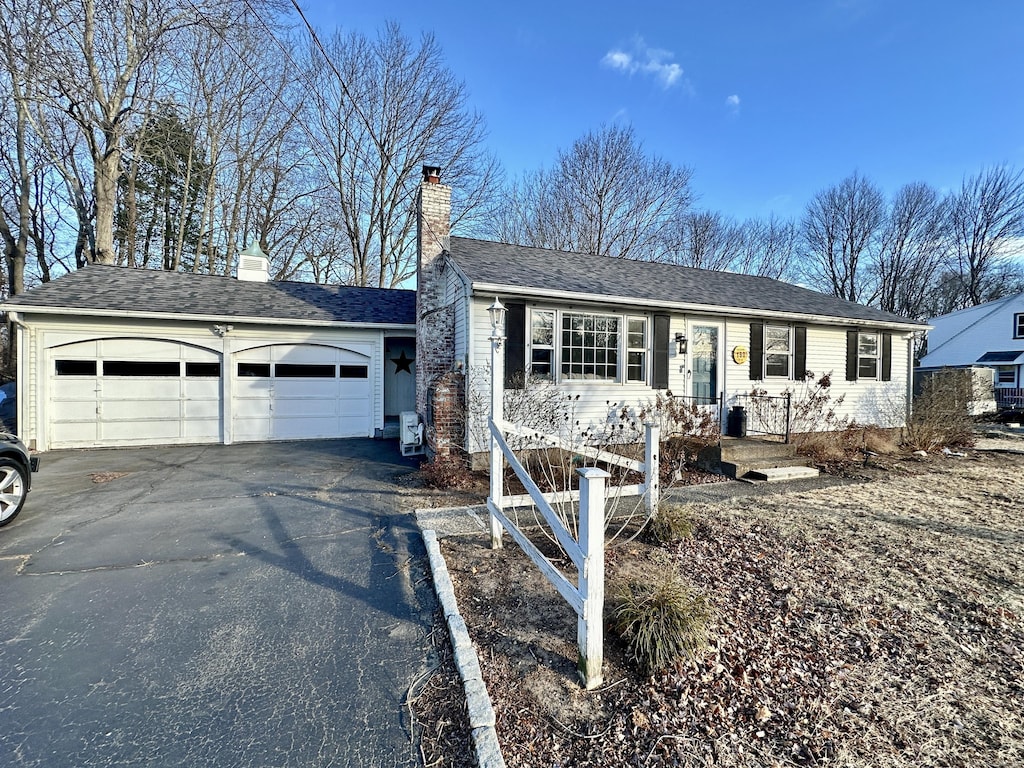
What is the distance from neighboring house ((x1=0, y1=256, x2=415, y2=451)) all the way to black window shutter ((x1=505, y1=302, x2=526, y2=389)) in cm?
431

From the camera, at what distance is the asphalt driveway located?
2.00 metres

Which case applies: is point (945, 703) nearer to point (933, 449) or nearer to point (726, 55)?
point (933, 449)

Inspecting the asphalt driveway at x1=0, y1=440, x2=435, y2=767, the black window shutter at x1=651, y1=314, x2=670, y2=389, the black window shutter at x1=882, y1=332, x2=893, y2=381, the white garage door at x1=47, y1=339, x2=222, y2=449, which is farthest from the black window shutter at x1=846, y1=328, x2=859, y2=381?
the white garage door at x1=47, y1=339, x2=222, y2=449

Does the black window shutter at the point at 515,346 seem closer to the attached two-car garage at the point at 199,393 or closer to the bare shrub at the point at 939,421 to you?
the attached two-car garage at the point at 199,393

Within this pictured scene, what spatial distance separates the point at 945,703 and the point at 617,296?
6.67 m

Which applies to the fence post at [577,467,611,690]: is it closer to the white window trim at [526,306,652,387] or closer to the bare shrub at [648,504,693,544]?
the bare shrub at [648,504,693,544]

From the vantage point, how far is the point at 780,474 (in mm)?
7000

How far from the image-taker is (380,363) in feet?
35.3

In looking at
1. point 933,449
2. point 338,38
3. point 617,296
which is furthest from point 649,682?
point 338,38

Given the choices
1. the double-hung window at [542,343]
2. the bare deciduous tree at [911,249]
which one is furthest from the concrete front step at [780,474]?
the bare deciduous tree at [911,249]

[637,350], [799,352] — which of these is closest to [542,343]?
[637,350]

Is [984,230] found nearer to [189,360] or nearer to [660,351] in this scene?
[660,351]

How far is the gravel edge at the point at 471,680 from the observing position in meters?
1.87

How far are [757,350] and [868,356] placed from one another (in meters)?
3.96
